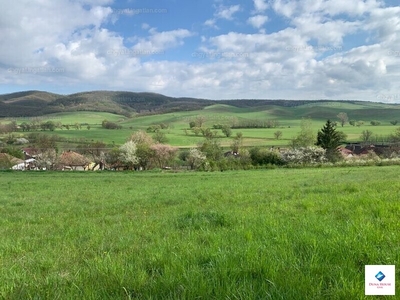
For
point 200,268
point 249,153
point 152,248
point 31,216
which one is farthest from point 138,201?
point 249,153

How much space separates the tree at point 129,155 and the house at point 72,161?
59.9 feet

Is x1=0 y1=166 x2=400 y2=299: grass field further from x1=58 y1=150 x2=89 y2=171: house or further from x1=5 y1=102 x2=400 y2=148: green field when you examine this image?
x1=5 y1=102 x2=400 y2=148: green field

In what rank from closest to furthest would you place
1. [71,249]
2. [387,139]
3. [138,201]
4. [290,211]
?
1. [71,249]
2. [290,211]
3. [138,201]
4. [387,139]

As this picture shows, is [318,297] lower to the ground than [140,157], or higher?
higher

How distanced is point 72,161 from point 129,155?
23185mm

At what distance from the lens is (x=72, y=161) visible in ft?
303

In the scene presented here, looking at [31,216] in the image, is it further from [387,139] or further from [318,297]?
[387,139]

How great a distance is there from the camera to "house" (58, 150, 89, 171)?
90.7 m

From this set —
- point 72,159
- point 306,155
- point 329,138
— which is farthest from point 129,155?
point 329,138

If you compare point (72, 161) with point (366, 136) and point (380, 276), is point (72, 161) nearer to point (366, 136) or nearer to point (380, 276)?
point (380, 276)

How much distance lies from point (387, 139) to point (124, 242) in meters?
120

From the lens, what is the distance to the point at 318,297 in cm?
276

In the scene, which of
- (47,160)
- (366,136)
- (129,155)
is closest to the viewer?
(129,155)

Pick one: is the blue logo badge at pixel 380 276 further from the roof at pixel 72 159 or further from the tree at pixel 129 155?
the roof at pixel 72 159
